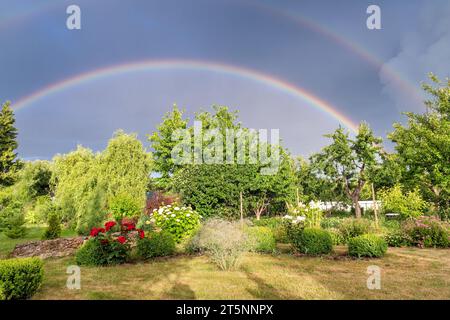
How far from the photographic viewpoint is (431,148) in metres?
17.9

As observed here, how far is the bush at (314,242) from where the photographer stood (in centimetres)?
907

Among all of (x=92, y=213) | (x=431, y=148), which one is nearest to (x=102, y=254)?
(x=92, y=213)

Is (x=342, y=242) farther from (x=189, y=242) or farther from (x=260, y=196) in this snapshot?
(x=260, y=196)

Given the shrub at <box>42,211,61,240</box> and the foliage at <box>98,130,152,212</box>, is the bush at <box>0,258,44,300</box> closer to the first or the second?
the shrub at <box>42,211,61,240</box>

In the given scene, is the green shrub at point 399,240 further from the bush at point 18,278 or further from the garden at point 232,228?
the bush at point 18,278

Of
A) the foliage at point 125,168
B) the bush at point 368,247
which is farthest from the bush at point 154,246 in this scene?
the foliage at point 125,168

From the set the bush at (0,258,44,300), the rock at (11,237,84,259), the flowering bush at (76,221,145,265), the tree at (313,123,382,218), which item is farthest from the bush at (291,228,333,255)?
the tree at (313,123,382,218)

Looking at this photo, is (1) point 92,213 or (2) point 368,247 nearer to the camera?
(2) point 368,247

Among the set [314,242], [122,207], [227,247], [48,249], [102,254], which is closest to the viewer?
[227,247]

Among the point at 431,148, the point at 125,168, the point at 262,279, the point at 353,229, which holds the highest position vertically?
the point at 431,148

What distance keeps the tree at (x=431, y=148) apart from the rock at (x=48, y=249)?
759 inches

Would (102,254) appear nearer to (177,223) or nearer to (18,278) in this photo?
(18,278)

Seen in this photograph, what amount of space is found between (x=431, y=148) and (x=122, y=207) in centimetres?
1872
